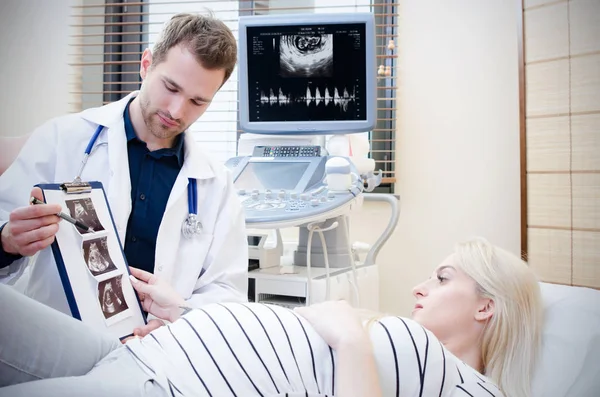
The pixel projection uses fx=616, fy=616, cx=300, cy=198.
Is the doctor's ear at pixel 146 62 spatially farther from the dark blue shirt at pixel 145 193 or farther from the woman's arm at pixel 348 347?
the woman's arm at pixel 348 347

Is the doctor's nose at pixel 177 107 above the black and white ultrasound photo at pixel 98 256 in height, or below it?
above

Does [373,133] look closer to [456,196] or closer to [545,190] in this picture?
[456,196]

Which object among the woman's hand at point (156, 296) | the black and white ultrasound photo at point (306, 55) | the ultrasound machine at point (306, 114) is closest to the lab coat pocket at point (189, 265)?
the woman's hand at point (156, 296)

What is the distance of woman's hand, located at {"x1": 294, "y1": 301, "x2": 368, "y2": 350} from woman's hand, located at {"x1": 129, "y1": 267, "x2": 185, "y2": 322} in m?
0.29

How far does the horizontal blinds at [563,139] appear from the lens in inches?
88.4

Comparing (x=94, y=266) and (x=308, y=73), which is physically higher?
(x=308, y=73)

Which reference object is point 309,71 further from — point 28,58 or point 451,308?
point 28,58

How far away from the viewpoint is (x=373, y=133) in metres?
3.11

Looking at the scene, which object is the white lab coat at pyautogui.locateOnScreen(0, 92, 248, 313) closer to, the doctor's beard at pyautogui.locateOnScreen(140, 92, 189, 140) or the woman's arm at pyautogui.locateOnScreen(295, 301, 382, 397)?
the doctor's beard at pyautogui.locateOnScreen(140, 92, 189, 140)

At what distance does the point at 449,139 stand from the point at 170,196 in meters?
1.80

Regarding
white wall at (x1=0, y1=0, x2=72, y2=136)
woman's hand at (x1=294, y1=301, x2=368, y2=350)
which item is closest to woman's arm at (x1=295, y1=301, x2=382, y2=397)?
woman's hand at (x1=294, y1=301, x2=368, y2=350)

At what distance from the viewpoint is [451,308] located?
1362 mm

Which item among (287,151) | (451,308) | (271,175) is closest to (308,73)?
(287,151)

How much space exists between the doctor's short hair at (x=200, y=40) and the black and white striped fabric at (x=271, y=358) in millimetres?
589
